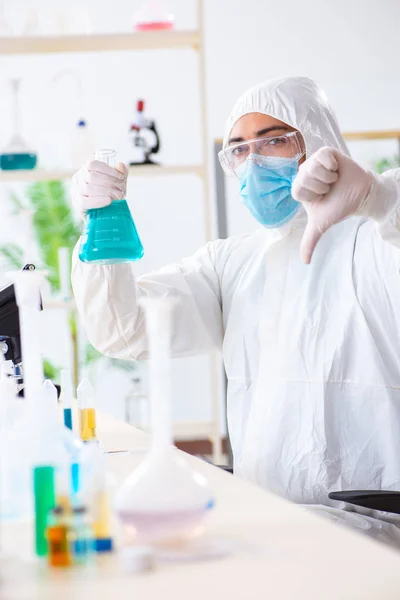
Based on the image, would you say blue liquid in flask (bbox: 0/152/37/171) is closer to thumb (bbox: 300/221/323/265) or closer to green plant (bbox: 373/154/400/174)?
green plant (bbox: 373/154/400/174)

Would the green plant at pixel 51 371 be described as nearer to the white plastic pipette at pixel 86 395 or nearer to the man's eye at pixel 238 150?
the man's eye at pixel 238 150

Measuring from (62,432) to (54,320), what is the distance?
4.22m

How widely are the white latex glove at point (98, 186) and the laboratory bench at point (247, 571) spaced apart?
82cm

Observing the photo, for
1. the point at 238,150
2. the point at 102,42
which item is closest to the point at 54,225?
the point at 102,42

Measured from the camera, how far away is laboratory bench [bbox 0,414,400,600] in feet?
2.51

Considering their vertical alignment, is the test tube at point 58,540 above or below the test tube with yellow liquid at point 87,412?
above

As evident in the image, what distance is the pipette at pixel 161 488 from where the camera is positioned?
893 millimetres

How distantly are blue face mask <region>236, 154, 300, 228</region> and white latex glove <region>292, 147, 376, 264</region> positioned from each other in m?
0.49

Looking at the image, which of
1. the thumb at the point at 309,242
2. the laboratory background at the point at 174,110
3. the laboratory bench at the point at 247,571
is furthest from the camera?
the laboratory background at the point at 174,110

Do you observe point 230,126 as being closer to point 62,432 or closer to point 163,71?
point 62,432

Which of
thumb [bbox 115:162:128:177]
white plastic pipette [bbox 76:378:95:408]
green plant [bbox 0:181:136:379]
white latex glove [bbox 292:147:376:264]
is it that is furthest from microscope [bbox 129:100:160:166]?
white latex glove [bbox 292:147:376:264]

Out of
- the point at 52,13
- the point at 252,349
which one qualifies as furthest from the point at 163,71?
the point at 252,349

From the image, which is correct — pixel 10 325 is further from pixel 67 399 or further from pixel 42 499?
pixel 42 499

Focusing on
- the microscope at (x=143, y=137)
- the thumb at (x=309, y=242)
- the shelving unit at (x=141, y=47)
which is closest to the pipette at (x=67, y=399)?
the thumb at (x=309, y=242)
